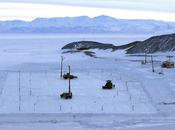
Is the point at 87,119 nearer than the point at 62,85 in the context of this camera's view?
Yes

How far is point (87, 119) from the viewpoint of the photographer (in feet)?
90.5

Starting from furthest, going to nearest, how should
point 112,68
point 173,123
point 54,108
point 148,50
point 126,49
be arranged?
point 126,49 < point 148,50 < point 112,68 < point 54,108 < point 173,123

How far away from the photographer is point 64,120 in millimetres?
27250

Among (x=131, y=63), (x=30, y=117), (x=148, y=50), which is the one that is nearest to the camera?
(x=30, y=117)

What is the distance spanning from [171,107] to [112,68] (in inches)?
901

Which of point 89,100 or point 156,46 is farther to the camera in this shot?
point 156,46

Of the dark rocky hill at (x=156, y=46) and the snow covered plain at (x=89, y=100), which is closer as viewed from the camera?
the snow covered plain at (x=89, y=100)

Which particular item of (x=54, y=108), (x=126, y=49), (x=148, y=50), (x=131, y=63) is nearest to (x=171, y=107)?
(x=54, y=108)

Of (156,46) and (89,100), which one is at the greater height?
(156,46)

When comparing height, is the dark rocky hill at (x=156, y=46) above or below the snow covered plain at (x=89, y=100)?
above

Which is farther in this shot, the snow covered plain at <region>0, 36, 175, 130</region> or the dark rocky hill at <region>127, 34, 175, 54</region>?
the dark rocky hill at <region>127, 34, 175, 54</region>

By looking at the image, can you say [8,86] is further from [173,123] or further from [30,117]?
[173,123]

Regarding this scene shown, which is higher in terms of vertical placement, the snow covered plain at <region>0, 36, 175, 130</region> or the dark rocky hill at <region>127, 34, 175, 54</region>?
the dark rocky hill at <region>127, 34, 175, 54</region>

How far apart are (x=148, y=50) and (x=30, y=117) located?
5087cm
